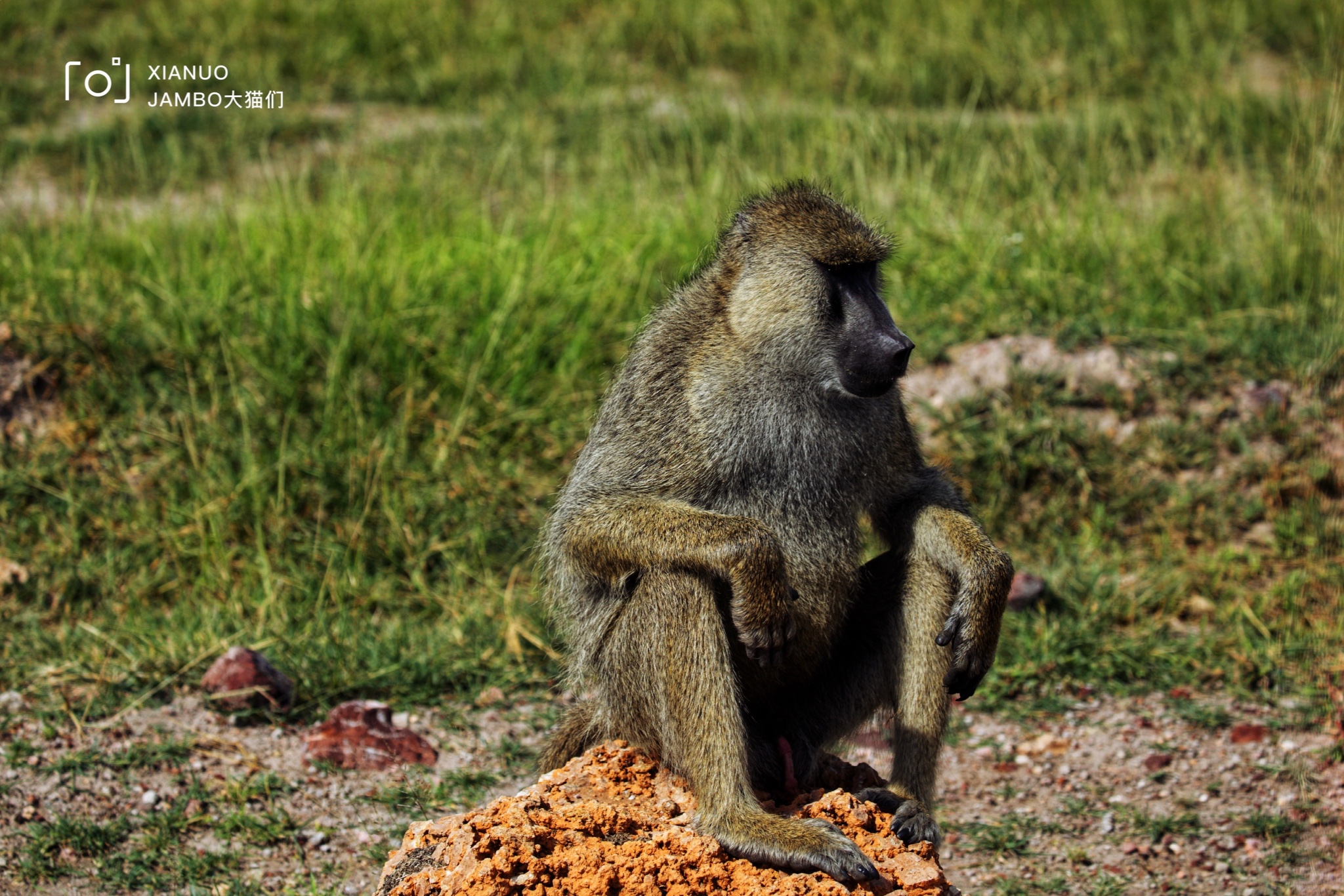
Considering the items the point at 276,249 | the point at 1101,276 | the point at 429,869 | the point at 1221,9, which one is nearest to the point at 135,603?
the point at 276,249

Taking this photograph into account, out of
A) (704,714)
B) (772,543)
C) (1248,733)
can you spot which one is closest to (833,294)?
(772,543)

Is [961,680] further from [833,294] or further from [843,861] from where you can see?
[833,294]

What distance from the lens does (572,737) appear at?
3379 mm

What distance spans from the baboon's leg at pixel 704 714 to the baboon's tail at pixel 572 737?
0.34 metres

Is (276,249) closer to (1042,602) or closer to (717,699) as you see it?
(1042,602)

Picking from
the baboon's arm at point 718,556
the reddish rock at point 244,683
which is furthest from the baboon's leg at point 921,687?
the reddish rock at point 244,683

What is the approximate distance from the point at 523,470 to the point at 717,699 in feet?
8.77

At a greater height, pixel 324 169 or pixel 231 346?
pixel 324 169

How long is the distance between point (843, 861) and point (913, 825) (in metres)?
0.33

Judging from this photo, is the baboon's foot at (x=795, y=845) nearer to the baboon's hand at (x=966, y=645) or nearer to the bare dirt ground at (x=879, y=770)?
the baboon's hand at (x=966, y=645)

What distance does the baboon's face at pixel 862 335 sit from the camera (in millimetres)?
3008

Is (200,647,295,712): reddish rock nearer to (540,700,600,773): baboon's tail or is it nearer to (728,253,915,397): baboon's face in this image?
(540,700,600,773): baboon's tail

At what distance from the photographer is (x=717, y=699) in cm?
283

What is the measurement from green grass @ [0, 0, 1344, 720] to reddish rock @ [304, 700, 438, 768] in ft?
0.62
